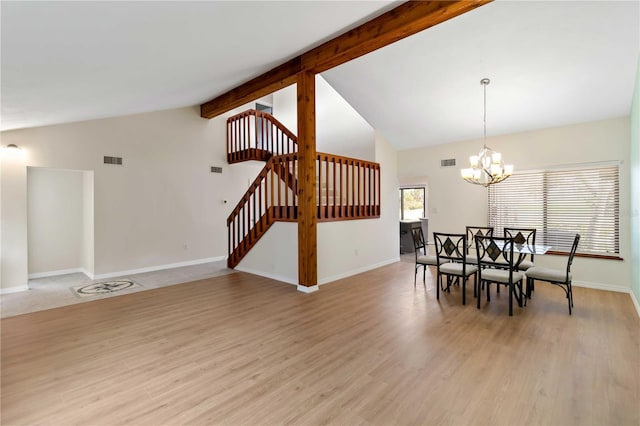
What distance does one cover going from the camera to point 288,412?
Answer: 6.66ft

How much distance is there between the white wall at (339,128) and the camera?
750 cm

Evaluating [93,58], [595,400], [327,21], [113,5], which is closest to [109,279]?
[93,58]

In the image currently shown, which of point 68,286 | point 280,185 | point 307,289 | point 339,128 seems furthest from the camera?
point 339,128

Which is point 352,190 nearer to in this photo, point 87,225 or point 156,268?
point 156,268

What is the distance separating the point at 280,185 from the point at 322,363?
3.87m

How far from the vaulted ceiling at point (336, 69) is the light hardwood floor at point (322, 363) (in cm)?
253

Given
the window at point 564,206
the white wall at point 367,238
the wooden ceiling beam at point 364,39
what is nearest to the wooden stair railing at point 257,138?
the wooden ceiling beam at point 364,39

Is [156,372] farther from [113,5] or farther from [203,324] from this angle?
[113,5]

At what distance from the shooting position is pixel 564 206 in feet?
17.5

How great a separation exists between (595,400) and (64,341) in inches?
185

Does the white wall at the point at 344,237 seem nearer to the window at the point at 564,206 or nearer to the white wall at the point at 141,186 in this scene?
the white wall at the point at 141,186

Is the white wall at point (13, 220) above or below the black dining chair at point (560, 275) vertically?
above

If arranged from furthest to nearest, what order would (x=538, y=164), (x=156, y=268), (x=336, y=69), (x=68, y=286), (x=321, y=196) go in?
(x=156, y=268) → (x=321, y=196) → (x=538, y=164) → (x=336, y=69) → (x=68, y=286)

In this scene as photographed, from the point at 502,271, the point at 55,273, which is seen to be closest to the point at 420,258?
the point at 502,271
